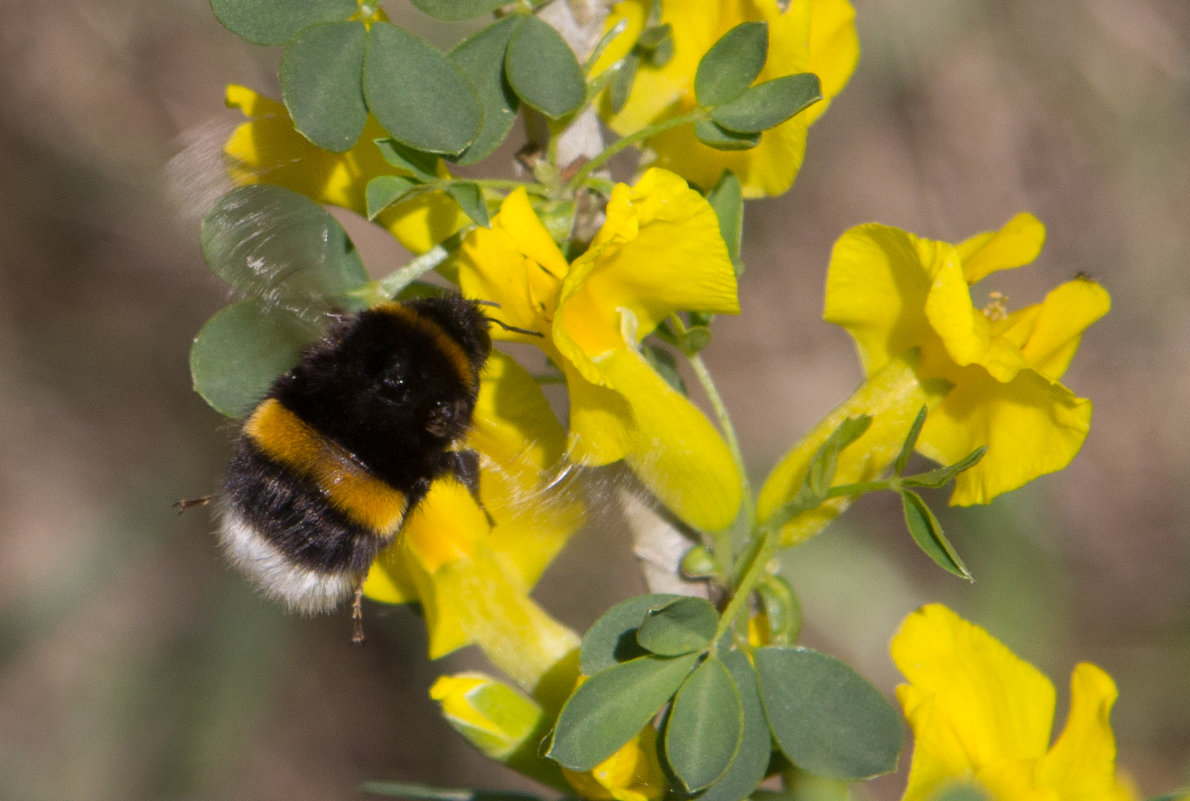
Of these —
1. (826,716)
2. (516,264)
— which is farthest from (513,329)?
(826,716)

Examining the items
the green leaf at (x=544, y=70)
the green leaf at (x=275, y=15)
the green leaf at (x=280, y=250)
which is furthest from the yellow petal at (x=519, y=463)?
the green leaf at (x=275, y=15)

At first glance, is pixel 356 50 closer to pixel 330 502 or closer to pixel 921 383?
pixel 330 502

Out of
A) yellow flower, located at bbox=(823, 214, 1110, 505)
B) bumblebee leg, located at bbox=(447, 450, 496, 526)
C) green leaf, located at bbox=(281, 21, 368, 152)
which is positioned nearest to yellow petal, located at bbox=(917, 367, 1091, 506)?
yellow flower, located at bbox=(823, 214, 1110, 505)

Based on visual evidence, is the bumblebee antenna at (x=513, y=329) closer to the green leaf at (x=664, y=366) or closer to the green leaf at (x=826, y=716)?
the green leaf at (x=664, y=366)

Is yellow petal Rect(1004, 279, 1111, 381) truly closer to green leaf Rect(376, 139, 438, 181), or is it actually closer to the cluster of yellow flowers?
the cluster of yellow flowers

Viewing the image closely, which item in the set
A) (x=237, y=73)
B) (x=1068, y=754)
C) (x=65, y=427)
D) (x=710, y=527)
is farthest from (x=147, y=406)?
(x=1068, y=754)

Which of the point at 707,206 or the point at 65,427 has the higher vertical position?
the point at 707,206

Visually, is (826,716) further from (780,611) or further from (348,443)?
(348,443)
